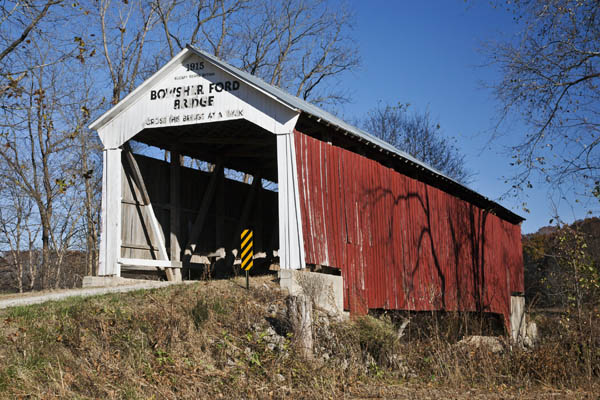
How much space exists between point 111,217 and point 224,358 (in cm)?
637

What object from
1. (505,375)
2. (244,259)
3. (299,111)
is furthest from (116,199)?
(505,375)

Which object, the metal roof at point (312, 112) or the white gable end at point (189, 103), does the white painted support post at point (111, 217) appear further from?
the metal roof at point (312, 112)

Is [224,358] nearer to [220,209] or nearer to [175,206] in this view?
[175,206]

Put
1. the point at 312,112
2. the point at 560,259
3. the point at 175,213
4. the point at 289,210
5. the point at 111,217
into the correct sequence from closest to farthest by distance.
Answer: the point at 289,210 → the point at 312,112 → the point at 111,217 → the point at 175,213 → the point at 560,259

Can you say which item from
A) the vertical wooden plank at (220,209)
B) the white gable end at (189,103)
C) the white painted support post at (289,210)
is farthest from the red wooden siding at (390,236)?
the vertical wooden plank at (220,209)

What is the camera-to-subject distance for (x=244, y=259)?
13.0 m

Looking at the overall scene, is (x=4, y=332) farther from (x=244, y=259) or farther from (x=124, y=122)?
(x=124, y=122)

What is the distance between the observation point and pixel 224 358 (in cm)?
959

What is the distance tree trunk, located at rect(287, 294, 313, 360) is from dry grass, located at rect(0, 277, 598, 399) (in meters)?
0.21

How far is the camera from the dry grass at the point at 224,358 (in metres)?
8.63

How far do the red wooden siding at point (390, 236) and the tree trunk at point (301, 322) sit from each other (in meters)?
2.49

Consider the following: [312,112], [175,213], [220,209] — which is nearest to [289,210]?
[312,112]

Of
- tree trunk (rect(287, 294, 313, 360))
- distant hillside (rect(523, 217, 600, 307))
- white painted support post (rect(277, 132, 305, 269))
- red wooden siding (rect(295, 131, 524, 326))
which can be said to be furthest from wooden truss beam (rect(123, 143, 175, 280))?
distant hillside (rect(523, 217, 600, 307))

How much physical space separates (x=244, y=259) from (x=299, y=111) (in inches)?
124
